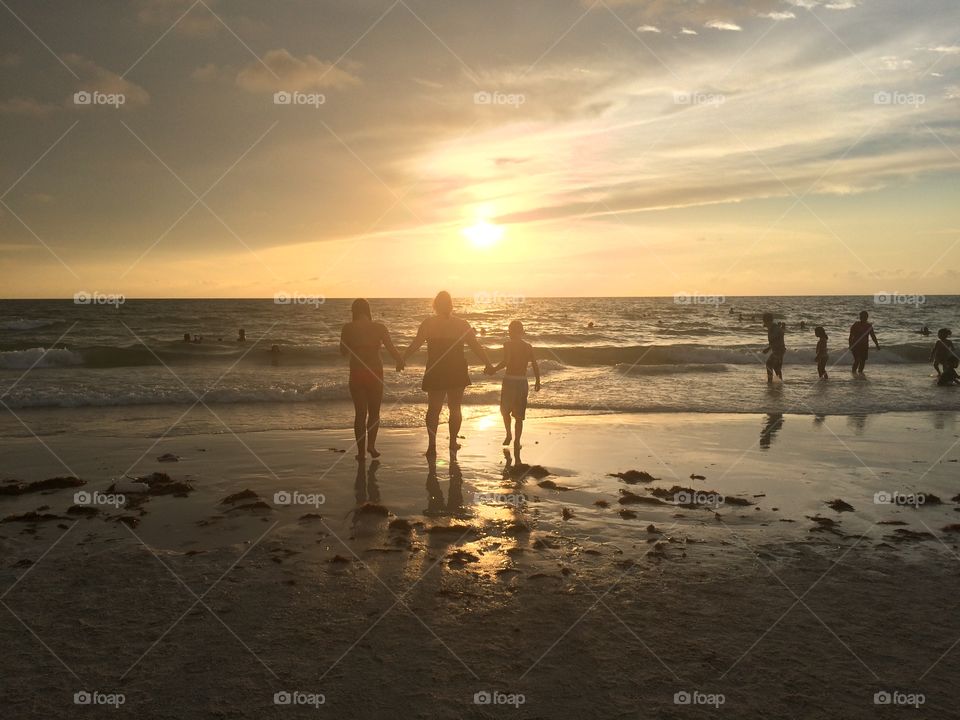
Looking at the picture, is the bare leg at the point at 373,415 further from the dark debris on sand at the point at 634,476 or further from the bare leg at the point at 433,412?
the dark debris on sand at the point at 634,476

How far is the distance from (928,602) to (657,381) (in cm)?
1866

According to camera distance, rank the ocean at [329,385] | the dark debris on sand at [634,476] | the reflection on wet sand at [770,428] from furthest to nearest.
Result: the ocean at [329,385] < the reflection on wet sand at [770,428] < the dark debris on sand at [634,476]

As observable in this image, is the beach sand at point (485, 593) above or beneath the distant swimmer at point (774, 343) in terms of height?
beneath

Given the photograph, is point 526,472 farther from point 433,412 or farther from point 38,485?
point 38,485

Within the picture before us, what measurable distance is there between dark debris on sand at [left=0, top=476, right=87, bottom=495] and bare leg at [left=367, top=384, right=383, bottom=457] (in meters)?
4.14

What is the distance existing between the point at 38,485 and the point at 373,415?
4732 millimetres

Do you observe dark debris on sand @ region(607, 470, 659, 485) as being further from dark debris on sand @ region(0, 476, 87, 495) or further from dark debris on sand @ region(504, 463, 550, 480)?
dark debris on sand @ region(0, 476, 87, 495)

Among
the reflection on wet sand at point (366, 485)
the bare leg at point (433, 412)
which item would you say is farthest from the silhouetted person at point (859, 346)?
the reflection on wet sand at point (366, 485)

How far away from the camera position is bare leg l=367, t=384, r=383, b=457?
1105cm

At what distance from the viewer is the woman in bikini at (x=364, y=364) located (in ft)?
35.5

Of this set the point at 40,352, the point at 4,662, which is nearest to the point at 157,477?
the point at 4,662

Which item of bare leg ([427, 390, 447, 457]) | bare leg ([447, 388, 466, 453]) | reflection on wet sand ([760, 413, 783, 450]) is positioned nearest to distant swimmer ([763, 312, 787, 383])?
reflection on wet sand ([760, 413, 783, 450])

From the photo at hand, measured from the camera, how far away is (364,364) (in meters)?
10.9

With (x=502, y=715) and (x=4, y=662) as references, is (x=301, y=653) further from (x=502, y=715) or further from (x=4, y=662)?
(x=4, y=662)
